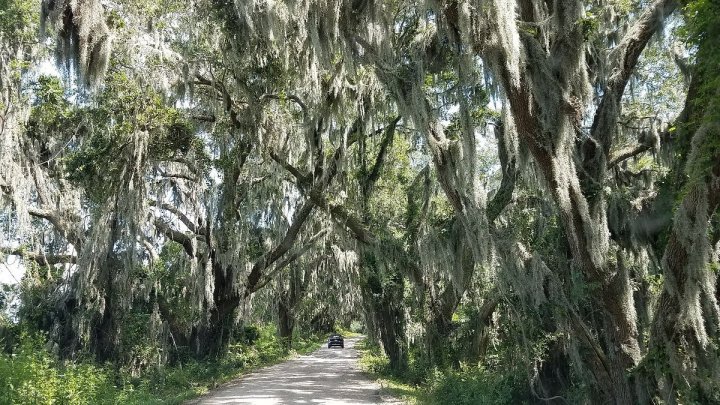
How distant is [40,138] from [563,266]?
10922 mm

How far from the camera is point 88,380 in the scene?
843cm

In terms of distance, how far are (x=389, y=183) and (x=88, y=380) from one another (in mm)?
9720

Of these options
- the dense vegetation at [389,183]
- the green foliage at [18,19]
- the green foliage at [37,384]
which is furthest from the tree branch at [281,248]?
the green foliage at [37,384]

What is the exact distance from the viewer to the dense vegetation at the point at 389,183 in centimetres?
775

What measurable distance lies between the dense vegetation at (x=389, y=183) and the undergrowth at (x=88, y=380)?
0.06 meters

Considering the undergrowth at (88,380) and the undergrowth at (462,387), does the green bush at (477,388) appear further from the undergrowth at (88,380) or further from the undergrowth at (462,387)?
the undergrowth at (88,380)

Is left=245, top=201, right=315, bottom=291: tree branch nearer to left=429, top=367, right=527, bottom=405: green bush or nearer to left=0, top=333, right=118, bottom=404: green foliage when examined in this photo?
left=429, top=367, right=527, bottom=405: green bush

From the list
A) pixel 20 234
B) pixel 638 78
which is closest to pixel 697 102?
pixel 638 78

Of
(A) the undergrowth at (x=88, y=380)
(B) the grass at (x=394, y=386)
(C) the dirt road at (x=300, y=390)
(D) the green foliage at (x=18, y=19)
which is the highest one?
(D) the green foliage at (x=18, y=19)

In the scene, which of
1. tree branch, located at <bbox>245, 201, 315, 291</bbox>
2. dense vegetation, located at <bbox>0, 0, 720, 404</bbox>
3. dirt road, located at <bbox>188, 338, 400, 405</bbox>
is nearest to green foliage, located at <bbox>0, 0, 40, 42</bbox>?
dense vegetation, located at <bbox>0, 0, 720, 404</bbox>

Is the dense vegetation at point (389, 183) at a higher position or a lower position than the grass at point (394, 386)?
higher

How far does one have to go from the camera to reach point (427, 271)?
12.1 meters

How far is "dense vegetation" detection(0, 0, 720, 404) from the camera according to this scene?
7750 mm

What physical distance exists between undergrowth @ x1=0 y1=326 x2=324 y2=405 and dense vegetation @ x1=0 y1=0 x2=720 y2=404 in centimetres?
6
